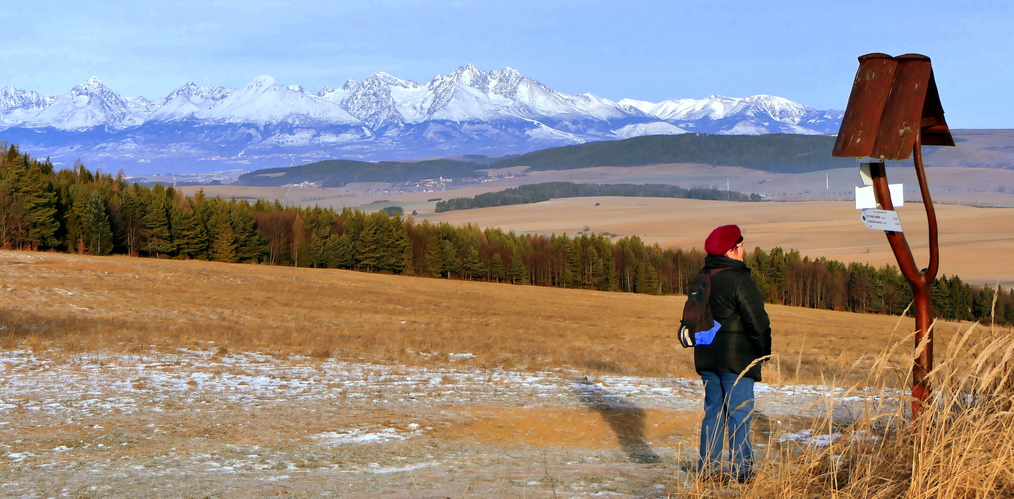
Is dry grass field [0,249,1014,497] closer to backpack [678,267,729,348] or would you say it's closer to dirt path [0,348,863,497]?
A: dirt path [0,348,863,497]

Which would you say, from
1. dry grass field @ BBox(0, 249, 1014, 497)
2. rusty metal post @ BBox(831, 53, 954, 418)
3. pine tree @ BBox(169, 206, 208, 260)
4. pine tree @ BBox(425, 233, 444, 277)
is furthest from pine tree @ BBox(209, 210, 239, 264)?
rusty metal post @ BBox(831, 53, 954, 418)

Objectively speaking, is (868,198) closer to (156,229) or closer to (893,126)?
(893,126)

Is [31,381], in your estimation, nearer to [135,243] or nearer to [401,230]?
[135,243]

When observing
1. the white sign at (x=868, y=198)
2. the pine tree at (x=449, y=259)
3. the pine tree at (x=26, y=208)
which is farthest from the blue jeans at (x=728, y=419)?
the pine tree at (x=449, y=259)

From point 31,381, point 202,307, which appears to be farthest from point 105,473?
point 202,307

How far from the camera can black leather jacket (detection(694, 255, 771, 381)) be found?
7.64 meters

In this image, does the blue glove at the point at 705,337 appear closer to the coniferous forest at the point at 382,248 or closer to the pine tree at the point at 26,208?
the pine tree at the point at 26,208

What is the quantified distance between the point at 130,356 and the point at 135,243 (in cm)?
8204

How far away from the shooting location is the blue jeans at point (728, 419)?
7.48 meters

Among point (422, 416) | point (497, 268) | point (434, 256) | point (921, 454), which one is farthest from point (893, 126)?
point (497, 268)

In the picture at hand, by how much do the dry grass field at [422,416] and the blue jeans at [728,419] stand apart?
0.29 m

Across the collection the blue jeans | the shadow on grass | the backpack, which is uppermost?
the backpack

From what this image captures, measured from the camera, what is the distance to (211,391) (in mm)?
14297

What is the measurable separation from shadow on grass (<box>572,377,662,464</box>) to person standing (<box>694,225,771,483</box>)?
1.61 metres
